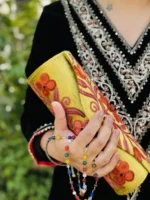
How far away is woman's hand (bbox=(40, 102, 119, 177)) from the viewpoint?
3.22 feet

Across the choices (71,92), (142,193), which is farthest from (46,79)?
(142,193)

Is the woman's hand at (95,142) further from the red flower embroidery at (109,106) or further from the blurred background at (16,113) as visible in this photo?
the blurred background at (16,113)

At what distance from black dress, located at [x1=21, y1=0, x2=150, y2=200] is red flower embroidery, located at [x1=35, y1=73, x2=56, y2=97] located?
15 centimetres

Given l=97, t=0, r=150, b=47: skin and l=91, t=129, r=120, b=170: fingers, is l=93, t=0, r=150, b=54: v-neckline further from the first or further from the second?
l=91, t=129, r=120, b=170: fingers

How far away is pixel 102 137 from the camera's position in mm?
987

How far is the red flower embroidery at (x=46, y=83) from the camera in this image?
1027 millimetres

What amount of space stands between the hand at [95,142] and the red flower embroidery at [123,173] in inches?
0.6

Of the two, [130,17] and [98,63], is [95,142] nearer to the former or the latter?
[98,63]

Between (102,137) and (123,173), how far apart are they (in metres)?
0.10

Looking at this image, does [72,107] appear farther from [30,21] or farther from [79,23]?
[30,21]

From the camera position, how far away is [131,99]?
1141 millimetres

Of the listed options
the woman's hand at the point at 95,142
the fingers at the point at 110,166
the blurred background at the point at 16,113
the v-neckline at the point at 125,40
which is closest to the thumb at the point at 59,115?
the woman's hand at the point at 95,142

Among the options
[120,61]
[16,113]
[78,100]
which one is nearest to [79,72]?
[78,100]

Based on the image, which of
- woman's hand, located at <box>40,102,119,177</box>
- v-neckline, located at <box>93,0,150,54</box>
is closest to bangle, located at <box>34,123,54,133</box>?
woman's hand, located at <box>40,102,119,177</box>
